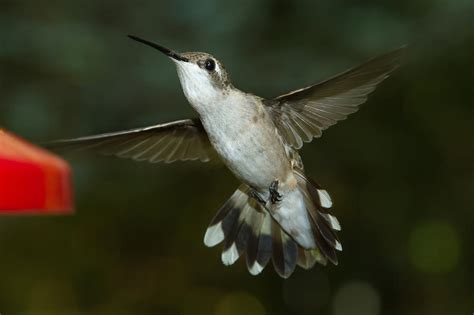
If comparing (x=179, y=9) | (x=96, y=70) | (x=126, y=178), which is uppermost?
(x=179, y=9)

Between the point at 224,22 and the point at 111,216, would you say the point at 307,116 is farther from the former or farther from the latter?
the point at 111,216

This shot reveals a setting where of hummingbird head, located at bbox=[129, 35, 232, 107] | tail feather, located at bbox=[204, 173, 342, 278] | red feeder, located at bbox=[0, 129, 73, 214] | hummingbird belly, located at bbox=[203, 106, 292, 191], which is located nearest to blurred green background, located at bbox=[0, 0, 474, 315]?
tail feather, located at bbox=[204, 173, 342, 278]

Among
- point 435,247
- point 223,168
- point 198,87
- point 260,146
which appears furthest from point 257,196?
point 435,247

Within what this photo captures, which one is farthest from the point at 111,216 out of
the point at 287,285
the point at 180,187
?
the point at 287,285

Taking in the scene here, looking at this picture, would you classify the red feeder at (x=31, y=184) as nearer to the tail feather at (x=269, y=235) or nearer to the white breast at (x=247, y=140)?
the white breast at (x=247, y=140)

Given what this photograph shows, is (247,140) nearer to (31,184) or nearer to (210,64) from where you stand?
(210,64)

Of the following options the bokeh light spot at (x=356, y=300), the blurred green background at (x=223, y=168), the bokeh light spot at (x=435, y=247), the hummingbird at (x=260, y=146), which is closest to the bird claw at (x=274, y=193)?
the hummingbird at (x=260, y=146)

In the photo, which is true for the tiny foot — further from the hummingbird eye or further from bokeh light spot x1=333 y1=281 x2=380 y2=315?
bokeh light spot x1=333 y1=281 x2=380 y2=315
